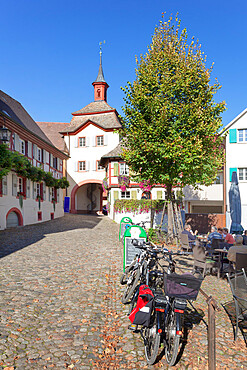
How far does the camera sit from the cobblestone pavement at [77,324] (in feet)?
12.9

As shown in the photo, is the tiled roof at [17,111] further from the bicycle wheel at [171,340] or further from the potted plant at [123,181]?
the bicycle wheel at [171,340]

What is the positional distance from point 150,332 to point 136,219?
777 inches

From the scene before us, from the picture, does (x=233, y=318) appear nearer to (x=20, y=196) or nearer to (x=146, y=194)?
(x=20, y=196)

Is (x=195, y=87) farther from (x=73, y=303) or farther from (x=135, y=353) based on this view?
(x=135, y=353)

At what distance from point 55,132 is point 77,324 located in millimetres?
41843

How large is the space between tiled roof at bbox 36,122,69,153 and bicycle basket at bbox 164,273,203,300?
36.5 m

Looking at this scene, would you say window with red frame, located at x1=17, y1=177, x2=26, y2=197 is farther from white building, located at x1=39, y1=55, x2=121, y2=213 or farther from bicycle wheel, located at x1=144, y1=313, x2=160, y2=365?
bicycle wheel, located at x1=144, y1=313, x2=160, y2=365

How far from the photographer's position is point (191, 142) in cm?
1274

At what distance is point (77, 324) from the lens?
5.00 meters

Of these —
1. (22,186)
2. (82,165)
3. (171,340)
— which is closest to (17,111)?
(22,186)

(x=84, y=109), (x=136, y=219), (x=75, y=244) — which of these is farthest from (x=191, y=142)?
(x=84, y=109)

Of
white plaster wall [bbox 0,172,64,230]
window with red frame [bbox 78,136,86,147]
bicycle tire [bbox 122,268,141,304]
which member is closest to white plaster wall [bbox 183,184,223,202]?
white plaster wall [bbox 0,172,64,230]

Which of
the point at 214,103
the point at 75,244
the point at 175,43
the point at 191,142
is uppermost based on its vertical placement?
the point at 175,43

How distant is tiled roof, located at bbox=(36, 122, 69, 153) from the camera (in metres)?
40.5
